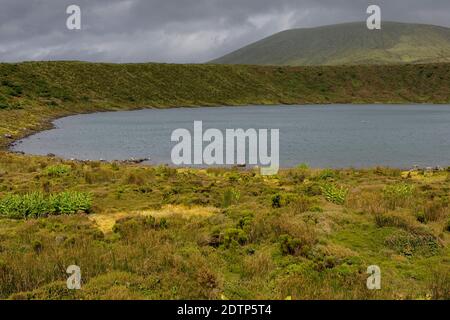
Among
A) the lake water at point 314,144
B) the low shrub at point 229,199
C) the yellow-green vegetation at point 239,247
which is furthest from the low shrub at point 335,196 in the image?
the lake water at point 314,144

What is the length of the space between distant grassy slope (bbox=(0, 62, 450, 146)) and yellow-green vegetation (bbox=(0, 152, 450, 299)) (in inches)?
3485

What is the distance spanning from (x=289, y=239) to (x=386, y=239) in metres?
3.11

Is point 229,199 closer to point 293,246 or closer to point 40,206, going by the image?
point 40,206

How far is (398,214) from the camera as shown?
621 inches

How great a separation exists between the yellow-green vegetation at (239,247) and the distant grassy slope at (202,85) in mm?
88509

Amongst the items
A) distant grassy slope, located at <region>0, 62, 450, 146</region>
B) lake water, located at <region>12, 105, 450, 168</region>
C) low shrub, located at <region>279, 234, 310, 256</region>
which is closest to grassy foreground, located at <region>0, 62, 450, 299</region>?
low shrub, located at <region>279, 234, 310, 256</region>

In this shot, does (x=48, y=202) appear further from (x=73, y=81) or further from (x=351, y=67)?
(x=351, y=67)

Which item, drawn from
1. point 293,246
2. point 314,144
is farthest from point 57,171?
point 314,144

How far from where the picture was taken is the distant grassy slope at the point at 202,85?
122938mm

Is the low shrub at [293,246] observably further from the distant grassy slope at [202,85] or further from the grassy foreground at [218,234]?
the distant grassy slope at [202,85]

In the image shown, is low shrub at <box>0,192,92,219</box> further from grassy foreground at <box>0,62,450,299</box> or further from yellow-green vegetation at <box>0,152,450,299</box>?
yellow-green vegetation at <box>0,152,450,299</box>

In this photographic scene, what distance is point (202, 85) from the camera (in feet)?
515

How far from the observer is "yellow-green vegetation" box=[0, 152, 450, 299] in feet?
33.9
